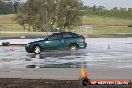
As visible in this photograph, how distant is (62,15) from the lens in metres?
82.1

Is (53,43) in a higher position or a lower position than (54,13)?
lower

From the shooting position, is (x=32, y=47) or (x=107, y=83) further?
(x=32, y=47)

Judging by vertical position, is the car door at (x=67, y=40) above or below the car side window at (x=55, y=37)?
below

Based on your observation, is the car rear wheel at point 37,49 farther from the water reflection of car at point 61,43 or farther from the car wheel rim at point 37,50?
the water reflection of car at point 61,43

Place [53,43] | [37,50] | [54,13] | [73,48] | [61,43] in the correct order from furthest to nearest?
[54,13], [73,48], [61,43], [53,43], [37,50]

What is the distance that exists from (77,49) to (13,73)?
1516cm

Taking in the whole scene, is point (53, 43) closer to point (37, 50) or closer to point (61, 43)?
point (61, 43)

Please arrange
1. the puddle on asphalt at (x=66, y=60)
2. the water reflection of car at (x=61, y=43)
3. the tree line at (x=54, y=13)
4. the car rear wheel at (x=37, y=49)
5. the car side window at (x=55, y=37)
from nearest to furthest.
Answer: the puddle on asphalt at (x=66, y=60) → the car rear wheel at (x=37, y=49) → the water reflection of car at (x=61, y=43) → the car side window at (x=55, y=37) → the tree line at (x=54, y=13)

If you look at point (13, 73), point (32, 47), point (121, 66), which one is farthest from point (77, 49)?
point (13, 73)

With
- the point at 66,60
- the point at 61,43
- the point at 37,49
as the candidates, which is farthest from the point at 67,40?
the point at 66,60

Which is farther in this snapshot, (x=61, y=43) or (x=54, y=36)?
(x=54, y=36)

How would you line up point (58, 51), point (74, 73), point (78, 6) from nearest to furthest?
point (74, 73), point (58, 51), point (78, 6)

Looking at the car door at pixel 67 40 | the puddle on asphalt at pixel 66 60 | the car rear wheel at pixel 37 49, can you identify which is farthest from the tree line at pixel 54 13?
the puddle on asphalt at pixel 66 60

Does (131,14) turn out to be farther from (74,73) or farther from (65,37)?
(74,73)
